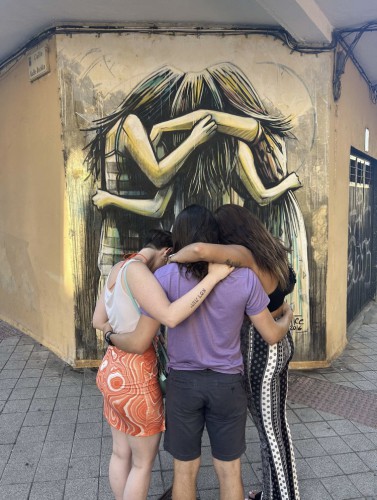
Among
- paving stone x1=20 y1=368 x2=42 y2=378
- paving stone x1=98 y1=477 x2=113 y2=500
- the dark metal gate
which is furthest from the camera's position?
the dark metal gate

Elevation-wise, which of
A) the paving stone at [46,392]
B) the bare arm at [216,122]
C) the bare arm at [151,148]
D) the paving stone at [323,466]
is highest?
the bare arm at [216,122]

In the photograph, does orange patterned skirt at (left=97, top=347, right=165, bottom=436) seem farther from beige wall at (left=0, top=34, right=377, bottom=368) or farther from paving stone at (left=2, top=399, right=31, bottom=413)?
Result: beige wall at (left=0, top=34, right=377, bottom=368)

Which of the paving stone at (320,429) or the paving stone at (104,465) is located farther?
the paving stone at (320,429)

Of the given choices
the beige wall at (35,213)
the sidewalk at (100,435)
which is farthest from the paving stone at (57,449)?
the beige wall at (35,213)

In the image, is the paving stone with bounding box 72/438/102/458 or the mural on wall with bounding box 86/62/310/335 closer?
the paving stone with bounding box 72/438/102/458

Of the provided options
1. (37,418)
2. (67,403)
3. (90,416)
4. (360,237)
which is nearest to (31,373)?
(67,403)

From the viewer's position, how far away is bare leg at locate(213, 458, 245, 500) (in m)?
A: 2.20

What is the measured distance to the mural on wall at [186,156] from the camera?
4.49m

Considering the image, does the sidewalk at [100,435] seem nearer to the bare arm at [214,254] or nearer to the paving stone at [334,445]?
the paving stone at [334,445]

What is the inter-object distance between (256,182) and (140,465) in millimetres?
3106

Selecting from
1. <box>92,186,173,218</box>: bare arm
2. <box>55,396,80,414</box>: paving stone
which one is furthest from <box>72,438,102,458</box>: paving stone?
<box>92,186,173,218</box>: bare arm

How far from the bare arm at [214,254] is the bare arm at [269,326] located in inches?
10.1

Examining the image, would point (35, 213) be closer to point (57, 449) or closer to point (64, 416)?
point (64, 416)

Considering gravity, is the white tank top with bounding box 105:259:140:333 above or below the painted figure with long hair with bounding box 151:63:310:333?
below
